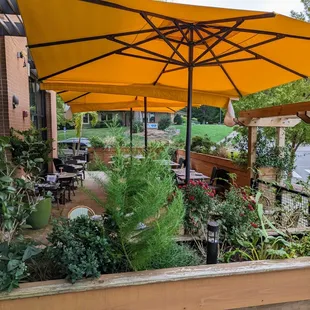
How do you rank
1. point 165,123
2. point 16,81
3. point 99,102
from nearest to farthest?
point 16,81 < point 99,102 < point 165,123

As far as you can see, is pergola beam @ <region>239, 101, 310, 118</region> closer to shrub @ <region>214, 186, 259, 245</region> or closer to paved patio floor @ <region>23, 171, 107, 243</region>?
shrub @ <region>214, 186, 259, 245</region>

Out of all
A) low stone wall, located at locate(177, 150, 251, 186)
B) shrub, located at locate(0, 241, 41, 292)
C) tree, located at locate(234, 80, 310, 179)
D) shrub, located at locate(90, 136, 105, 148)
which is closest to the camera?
shrub, located at locate(0, 241, 41, 292)

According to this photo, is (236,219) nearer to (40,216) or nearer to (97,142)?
(40,216)

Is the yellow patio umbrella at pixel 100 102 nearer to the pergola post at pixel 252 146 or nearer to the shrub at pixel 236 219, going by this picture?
the pergola post at pixel 252 146

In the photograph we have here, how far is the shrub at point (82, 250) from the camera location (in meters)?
1.58

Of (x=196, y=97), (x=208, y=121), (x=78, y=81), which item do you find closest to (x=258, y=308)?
(x=196, y=97)

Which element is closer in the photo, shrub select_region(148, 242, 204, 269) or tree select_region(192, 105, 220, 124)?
shrub select_region(148, 242, 204, 269)

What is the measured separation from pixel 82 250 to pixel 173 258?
0.62 metres

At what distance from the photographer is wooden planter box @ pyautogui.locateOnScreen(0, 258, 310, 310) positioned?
1524 mm

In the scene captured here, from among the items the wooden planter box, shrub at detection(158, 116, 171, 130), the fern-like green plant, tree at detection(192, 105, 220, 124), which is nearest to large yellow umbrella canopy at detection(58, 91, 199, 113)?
the fern-like green plant

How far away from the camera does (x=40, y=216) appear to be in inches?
158

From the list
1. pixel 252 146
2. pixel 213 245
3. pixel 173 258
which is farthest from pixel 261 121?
pixel 173 258

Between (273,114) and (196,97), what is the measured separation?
155 cm

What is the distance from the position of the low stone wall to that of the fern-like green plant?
4.14m
